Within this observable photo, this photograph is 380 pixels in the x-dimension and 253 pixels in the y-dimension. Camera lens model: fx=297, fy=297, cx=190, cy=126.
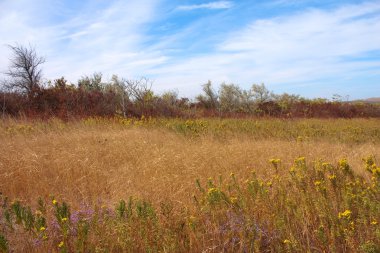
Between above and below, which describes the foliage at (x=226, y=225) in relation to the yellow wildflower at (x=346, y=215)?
below

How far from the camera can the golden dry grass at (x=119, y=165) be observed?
13.1 feet

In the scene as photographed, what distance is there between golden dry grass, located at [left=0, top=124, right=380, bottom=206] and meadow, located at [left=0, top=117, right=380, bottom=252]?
0.02m

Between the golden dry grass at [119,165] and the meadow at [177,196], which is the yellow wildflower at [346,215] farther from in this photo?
the golden dry grass at [119,165]

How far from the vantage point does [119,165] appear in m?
5.27

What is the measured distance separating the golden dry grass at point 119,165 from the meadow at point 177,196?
18 mm

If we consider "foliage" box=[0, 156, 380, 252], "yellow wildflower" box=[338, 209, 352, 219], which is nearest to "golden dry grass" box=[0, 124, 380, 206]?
"foliage" box=[0, 156, 380, 252]

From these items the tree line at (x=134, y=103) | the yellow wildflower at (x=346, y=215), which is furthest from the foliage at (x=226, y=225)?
the tree line at (x=134, y=103)

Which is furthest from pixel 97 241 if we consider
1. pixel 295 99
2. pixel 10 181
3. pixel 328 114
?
pixel 295 99

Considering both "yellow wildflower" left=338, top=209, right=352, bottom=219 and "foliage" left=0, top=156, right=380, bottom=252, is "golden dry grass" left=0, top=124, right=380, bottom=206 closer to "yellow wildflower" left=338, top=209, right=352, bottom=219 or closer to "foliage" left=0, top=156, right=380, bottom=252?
"foliage" left=0, top=156, right=380, bottom=252

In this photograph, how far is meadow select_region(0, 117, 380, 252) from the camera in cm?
246

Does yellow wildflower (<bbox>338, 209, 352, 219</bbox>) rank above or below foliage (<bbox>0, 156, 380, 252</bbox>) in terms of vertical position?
above

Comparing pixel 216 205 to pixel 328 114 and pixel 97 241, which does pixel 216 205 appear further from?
pixel 328 114

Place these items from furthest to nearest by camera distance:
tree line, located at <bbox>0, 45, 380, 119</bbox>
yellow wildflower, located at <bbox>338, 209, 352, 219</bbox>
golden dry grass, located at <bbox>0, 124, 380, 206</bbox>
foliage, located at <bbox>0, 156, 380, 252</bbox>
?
tree line, located at <bbox>0, 45, 380, 119</bbox> → golden dry grass, located at <bbox>0, 124, 380, 206</bbox> → foliage, located at <bbox>0, 156, 380, 252</bbox> → yellow wildflower, located at <bbox>338, 209, 352, 219</bbox>

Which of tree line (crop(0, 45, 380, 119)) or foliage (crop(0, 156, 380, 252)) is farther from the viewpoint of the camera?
tree line (crop(0, 45, 380, 119))
